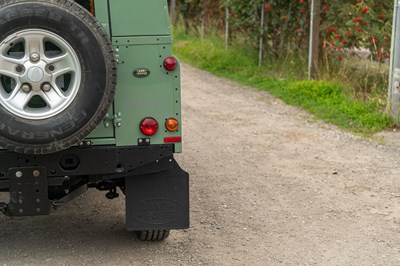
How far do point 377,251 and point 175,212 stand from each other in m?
1.50

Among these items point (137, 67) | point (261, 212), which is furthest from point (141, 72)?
point (261, 212)

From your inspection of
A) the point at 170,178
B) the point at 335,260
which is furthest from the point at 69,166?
the point at 335,260

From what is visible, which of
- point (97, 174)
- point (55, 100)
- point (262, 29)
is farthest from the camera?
point (262, 29)

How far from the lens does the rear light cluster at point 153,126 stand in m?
5.63

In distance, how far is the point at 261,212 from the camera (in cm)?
696

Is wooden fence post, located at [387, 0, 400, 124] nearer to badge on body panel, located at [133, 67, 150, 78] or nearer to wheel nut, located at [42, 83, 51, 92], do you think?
badge on body panel, located at [133, 67, 150, 78]

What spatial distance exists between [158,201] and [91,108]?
979 mm

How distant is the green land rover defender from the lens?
5.19 metres

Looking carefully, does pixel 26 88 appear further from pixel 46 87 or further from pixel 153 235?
pixel 153 235

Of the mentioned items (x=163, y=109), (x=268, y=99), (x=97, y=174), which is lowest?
(x=268, y=99)

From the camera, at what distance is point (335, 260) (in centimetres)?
580

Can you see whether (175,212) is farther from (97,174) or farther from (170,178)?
(97,174)

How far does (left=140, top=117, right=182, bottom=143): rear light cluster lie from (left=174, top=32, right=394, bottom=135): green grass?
15.7ft

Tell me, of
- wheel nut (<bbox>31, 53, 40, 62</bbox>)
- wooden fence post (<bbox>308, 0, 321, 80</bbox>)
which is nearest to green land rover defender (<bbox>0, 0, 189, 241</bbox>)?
wheel nut (<bbox>31, 53, 40, 62</bbox>)
